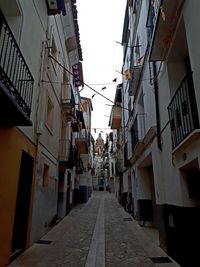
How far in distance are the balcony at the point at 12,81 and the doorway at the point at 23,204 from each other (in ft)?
4.79

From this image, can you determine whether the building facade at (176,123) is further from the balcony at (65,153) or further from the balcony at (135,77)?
the balcony at (65,153)

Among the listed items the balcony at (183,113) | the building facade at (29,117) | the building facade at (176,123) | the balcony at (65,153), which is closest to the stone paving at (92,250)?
the building facade at (29,117)

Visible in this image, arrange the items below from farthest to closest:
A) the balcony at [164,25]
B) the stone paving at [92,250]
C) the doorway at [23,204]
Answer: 1. the doorway at [23,204]
2. the stone paving at [92,250]
3. the balcony at [164,25]

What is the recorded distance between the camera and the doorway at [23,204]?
588 centimetres

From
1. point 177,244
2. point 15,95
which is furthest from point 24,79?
point 177,244

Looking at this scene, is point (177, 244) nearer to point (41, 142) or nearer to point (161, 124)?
point (161, 124)

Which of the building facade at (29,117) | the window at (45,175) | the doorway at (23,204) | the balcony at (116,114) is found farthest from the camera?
the balcony at (116,114)

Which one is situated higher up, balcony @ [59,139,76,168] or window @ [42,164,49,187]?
balcony @ [59,139,76,168]

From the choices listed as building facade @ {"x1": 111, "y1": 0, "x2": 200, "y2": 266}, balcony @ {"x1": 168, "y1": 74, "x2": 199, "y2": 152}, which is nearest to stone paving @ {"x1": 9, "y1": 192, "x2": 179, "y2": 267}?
building facade @ {"x1": 111, "y1": 0, "x2": 200, "y2": 266}

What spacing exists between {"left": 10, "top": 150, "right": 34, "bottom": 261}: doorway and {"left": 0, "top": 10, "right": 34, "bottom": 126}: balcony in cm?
146

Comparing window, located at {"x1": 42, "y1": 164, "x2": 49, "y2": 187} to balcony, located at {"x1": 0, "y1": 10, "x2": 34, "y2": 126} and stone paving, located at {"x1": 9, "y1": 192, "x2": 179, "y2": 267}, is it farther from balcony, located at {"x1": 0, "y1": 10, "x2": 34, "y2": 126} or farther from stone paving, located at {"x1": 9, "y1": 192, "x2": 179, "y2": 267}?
balcony, located at {"x1": 0, "y1": 10, "x2": 34, "y2": 126}

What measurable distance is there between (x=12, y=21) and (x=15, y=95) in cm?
208

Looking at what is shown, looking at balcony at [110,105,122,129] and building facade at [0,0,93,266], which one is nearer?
building facade at [0,0,93,266]

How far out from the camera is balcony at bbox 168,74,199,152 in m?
3.99
